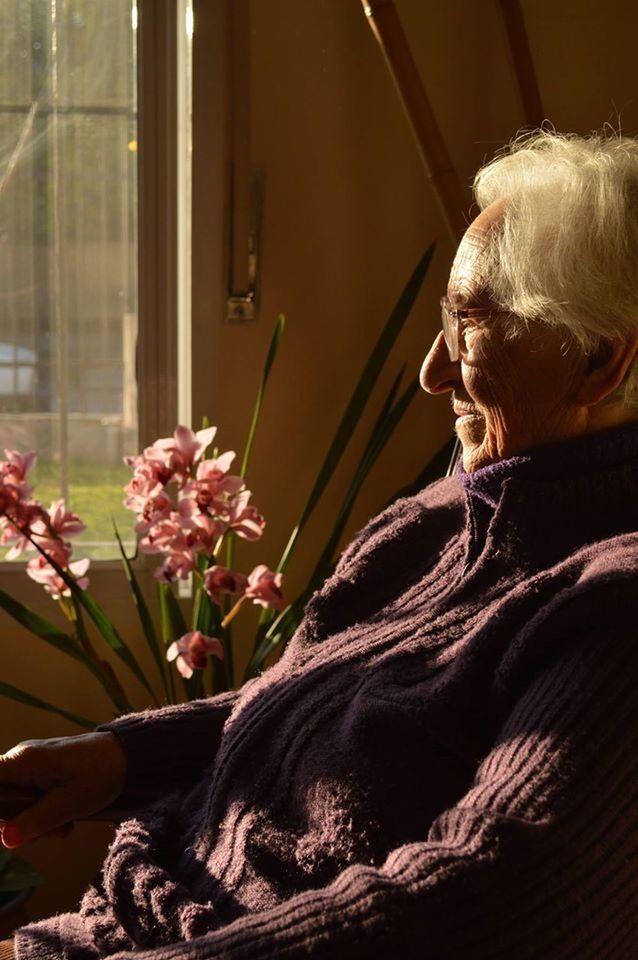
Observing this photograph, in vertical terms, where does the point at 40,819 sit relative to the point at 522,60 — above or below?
below

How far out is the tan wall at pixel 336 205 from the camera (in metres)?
2.29

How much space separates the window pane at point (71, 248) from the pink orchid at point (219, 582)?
0.70 meters

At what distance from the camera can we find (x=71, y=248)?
2.37 metres

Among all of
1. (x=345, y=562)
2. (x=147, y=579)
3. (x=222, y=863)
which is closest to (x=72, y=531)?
(x=147, y=579)

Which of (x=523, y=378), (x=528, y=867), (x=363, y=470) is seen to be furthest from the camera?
(x=363, y=470)

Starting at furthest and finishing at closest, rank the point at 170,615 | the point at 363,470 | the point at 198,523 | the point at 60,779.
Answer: the point at 363,470 < the point at 170,615 < the point at 198,523 < the point at 60,779

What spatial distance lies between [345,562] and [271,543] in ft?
3.28

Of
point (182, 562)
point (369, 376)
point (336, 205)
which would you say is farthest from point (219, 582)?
point (336, 205)

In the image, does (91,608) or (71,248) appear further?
(71,248)

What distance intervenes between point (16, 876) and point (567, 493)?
133cm

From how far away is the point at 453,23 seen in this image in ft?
7.56

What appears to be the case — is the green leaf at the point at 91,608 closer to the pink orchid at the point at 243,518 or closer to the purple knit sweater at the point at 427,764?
the pink orchid at the point at 243,518

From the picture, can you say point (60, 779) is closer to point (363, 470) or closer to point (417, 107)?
point (363, 470)

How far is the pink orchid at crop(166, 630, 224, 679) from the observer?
5.96ft
